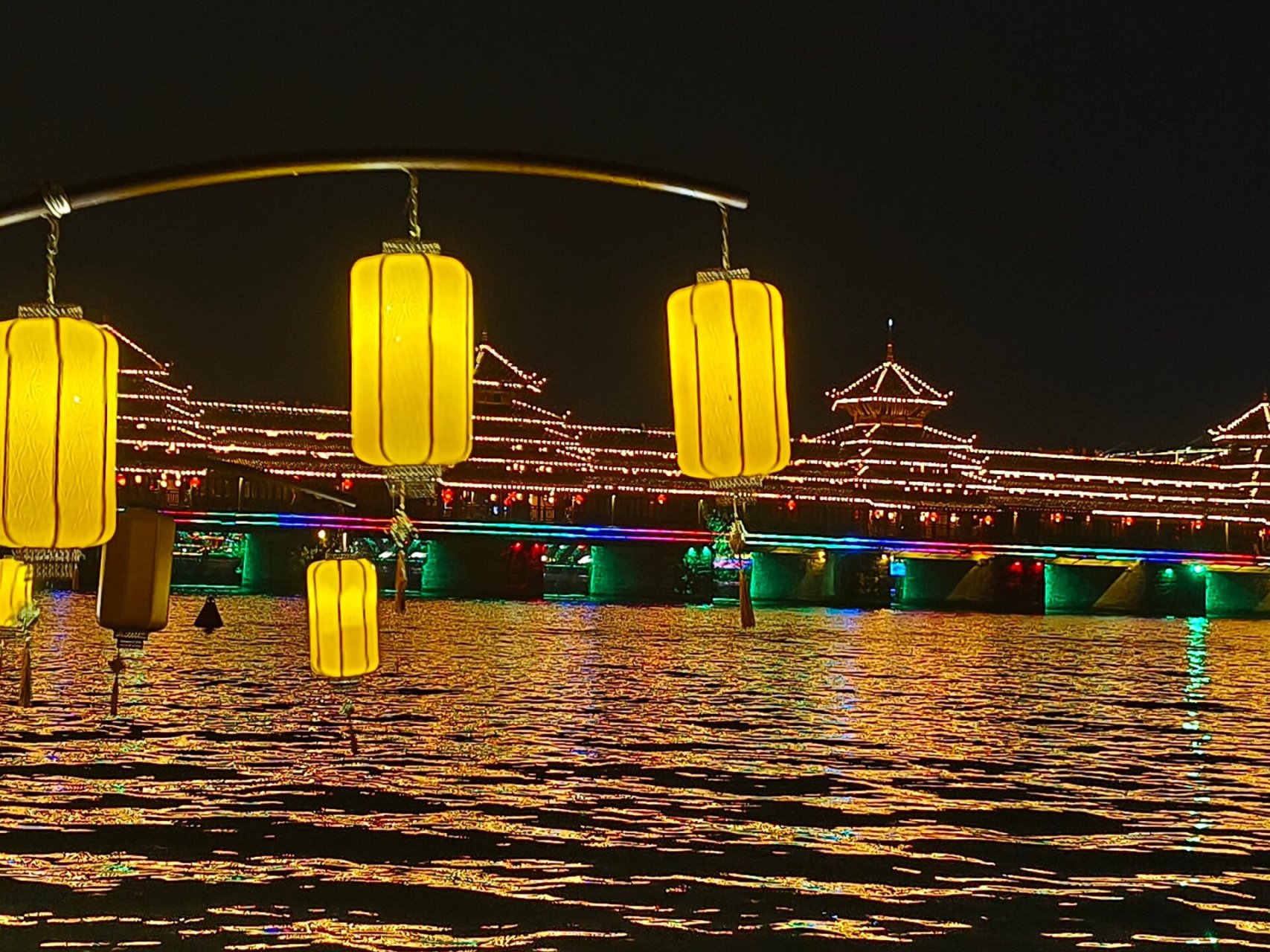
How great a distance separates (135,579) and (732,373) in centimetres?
403

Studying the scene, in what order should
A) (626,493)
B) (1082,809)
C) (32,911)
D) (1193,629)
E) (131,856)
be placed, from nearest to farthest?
1. (32,911)
2. (131,856)
3. (1082,809)
4. (1193,629)
5. (626,493)

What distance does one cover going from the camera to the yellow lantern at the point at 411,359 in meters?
6.38

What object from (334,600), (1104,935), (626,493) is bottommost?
(1104,935)

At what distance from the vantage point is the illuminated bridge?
58.2 meters

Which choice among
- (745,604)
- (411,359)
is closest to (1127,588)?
(745,604)

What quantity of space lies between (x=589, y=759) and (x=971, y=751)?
12.8 ft

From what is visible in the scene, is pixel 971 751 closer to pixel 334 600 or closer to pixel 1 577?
pixel 334 600

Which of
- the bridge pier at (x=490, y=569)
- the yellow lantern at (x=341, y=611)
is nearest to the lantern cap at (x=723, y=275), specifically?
the yellow lantern at (x=341, y=611)

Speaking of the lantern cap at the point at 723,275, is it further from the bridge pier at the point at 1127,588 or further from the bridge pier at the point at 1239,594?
the bridge pier at the point at 1239,594

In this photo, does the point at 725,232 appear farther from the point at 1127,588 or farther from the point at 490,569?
the point at 1127,588

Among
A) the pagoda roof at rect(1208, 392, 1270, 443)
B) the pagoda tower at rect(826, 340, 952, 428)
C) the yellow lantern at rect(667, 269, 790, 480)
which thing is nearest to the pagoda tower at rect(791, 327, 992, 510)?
the pagoda tower at rect(826, 340, 952, 428)

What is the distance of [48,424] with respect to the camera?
20.7 ft

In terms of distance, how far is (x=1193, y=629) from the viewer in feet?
165

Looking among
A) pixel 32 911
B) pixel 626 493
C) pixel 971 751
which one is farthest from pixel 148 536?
pixel 626 493
